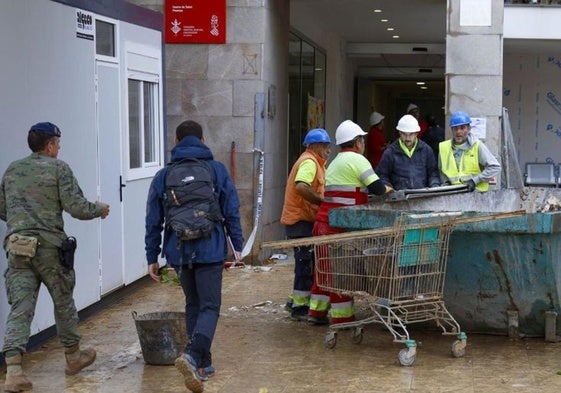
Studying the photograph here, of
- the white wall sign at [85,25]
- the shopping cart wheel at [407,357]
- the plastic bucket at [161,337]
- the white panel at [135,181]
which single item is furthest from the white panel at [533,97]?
the plastic bucket at [161,337]

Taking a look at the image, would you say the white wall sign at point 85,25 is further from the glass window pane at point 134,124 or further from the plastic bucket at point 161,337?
the plastic bucket at point 161,337

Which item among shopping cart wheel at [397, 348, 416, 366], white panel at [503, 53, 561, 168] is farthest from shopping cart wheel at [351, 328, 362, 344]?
white panel at [503, 53, 561, 168]

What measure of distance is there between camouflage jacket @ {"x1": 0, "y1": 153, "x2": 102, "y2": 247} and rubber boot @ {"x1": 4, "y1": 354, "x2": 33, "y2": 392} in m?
0.82

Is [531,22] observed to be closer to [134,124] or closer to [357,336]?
[134,124]

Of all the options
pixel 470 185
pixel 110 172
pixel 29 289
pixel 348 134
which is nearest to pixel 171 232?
pixel 29 289

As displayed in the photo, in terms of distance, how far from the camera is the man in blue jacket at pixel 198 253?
6.80 metres

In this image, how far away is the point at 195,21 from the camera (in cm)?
1267

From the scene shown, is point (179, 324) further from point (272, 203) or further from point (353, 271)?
point (272, 203)

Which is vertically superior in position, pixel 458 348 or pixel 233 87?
pixel 233 87

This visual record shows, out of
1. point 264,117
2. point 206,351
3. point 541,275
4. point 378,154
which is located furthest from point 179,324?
point 378,154

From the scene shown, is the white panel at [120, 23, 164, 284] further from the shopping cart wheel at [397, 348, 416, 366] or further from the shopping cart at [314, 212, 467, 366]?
the shopping cart wheel at [397, 348, 416, 366]

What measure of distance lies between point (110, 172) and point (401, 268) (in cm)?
341

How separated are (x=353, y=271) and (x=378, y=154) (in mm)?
9610

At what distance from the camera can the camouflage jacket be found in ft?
22.5
